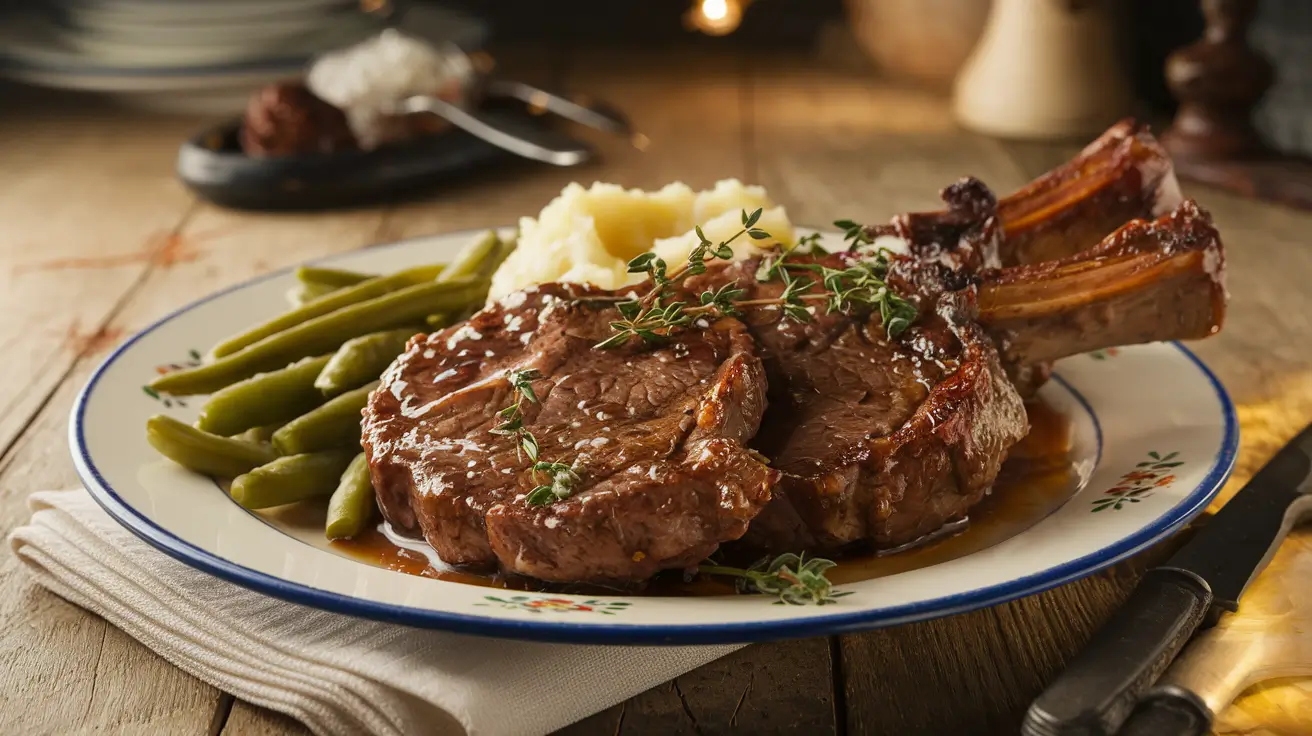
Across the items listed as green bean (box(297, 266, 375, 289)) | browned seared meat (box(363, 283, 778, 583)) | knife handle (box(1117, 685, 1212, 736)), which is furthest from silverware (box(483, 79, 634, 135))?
knife handle (box(1117, 685, 1212, 736))

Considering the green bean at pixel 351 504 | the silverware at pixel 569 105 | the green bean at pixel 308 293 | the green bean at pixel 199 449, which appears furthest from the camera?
the silverware at pixel 569 105

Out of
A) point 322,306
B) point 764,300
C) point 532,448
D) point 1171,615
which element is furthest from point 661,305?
point 1171,615

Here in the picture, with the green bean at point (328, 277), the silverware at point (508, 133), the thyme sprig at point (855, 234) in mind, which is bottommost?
the silverware at point (508, 133)

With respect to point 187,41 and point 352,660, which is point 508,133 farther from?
point 352,660

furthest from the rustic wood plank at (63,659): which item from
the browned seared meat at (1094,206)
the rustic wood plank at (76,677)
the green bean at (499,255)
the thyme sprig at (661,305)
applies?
the browned seared meat at (1094,206)

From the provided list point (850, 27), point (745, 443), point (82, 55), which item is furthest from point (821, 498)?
point (850, 27)

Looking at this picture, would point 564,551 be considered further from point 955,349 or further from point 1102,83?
point 1102,83

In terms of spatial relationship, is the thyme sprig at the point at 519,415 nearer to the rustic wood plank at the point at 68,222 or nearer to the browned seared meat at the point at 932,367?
the browned seared meat at the point at 932,367
